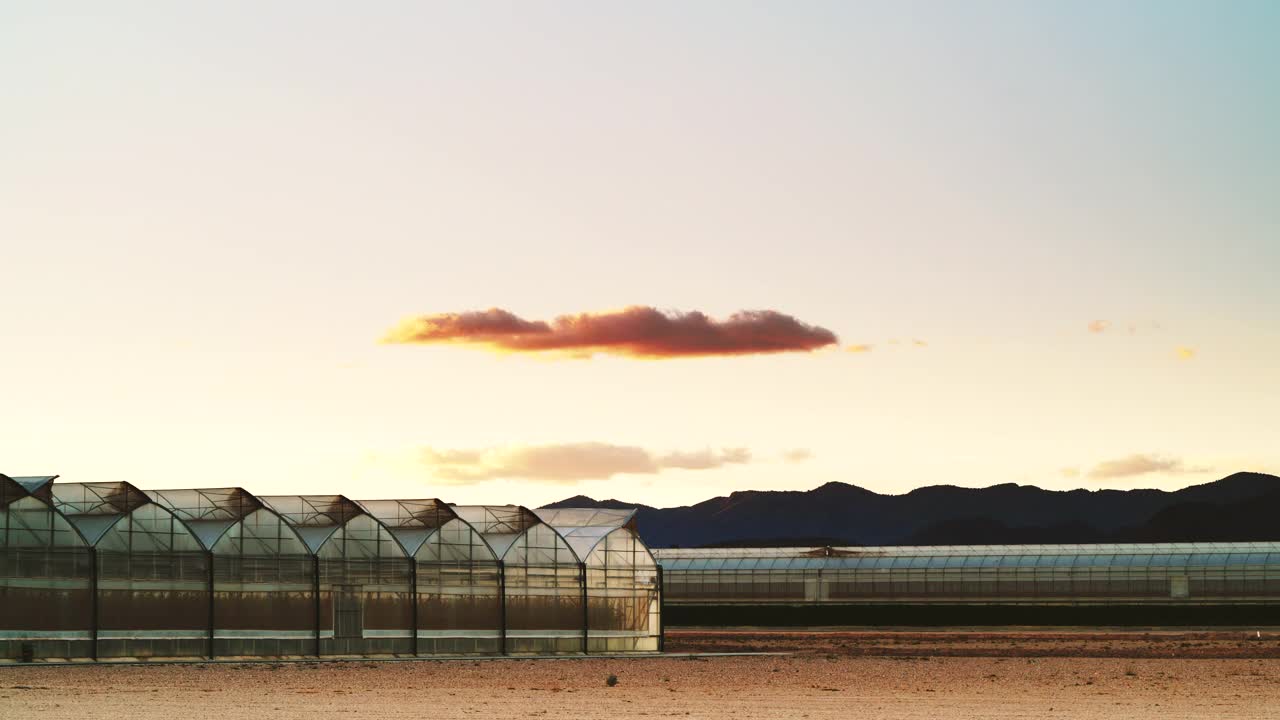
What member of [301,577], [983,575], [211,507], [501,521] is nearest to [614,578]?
[501,521]

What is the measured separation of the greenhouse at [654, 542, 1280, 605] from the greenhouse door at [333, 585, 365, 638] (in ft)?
193

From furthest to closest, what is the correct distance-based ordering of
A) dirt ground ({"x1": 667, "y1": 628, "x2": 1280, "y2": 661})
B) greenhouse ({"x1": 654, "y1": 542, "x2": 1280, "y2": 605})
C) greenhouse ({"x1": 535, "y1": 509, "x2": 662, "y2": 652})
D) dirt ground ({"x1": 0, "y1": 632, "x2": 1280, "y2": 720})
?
greenhouse ({"x1": 654, "y1": 542, "x2": 1280, "y2": 605})
greenhouse ({"x1": 535, "y1": 509, "x2": 662, "y2": 652})
dirt ground ({"x1": 667, "y1": 628, "x2": 1280, "y2": 661})
dirt ground ({"x1": 0, "y1": 632, "x2": 1280, "y2": 720})

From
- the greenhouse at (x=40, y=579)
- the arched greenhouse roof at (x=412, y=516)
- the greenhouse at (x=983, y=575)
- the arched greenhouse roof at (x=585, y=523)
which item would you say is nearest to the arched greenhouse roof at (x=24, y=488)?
the greenhouse at (x=40, y=579)

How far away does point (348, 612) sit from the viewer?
62.8 m

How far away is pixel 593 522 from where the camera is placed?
7350 centimetres

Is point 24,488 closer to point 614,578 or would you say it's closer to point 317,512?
point 317,512

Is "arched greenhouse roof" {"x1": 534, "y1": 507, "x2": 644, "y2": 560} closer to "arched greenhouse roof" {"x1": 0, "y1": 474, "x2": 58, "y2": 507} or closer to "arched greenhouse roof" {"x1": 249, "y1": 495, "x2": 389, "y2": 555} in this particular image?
"arched greenhouse roof" {"x1": 249, "y1": 495, "x2": 389, "y2": 555}

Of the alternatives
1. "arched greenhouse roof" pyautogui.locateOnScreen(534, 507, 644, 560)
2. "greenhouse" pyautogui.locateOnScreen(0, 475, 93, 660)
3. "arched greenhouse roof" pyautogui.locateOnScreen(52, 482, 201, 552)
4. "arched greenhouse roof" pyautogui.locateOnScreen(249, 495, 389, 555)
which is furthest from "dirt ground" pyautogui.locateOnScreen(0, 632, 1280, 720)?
"arched greenhouse roof" pyautogui.locateOnScreen(534, 507, 644, 560)

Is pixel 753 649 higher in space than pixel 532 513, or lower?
lower

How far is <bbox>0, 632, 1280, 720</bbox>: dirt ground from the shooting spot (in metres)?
40.2

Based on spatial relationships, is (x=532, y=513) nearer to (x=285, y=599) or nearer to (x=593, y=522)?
Answer: (x=593, y=522)

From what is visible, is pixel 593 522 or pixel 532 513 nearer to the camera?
pixel 532 513

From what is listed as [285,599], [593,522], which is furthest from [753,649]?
[285,599]

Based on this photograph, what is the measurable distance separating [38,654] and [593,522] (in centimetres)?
2576
